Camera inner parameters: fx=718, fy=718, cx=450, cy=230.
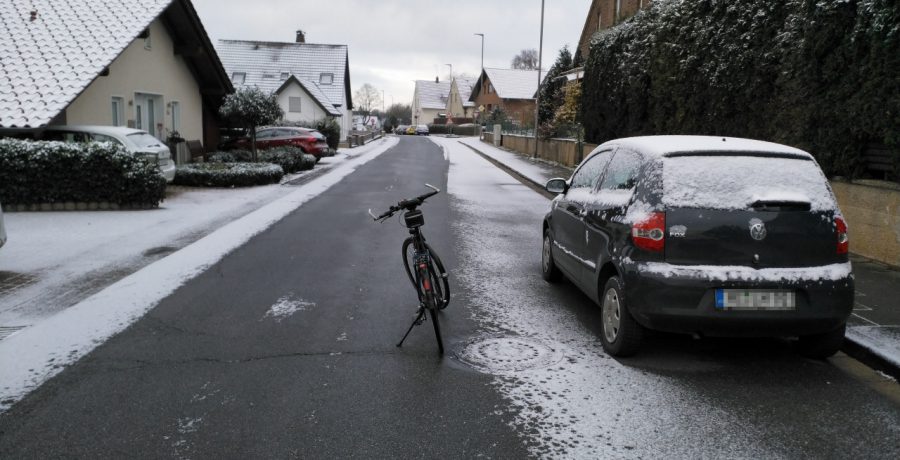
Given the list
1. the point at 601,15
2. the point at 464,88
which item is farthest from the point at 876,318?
the point at 464,88

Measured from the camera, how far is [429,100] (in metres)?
116

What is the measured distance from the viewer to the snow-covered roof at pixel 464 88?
99900 mm

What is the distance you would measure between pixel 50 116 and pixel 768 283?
13601 millimetres

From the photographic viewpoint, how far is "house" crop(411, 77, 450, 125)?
115250mm

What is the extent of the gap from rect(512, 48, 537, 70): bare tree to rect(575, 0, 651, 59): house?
91.2 m

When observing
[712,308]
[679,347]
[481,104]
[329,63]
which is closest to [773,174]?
[712,308]

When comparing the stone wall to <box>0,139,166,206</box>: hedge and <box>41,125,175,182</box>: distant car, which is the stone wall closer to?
<box>0,139,166,206</box>: hedge

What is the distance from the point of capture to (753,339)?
571cm

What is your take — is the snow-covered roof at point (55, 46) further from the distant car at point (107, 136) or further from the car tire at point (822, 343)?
the car tire at point (822, 343)

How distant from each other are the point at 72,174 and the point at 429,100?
10554cm

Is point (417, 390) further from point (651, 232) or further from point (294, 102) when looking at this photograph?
point (294, 102)

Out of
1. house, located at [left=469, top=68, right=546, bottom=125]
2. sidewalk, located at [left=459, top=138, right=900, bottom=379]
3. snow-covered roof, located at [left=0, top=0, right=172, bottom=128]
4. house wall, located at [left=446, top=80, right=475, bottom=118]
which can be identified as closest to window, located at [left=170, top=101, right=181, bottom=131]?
snow-covered roof, located at [left=0, top=0, right=172, bottom=128]

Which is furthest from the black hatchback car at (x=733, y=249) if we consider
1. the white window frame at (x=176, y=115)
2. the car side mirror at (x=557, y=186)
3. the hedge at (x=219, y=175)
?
the white window frame at (x=176, y=115)

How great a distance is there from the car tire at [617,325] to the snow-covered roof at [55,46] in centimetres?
1236
